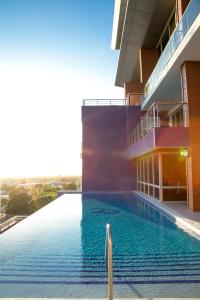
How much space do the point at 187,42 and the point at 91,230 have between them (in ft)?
23.9

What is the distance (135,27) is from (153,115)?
983 cm

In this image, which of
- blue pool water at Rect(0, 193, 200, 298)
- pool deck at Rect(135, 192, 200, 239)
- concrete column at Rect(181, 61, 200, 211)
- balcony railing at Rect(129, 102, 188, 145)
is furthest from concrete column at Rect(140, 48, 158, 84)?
blue pool water at Rect(0, 193, 200, 298)

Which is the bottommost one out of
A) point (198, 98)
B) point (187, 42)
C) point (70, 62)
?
point (198, 98)

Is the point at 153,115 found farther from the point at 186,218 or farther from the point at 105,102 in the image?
the point at 105,102

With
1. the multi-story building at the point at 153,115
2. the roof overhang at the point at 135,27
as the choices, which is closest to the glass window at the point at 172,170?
the multi-story building at the point at 153,115

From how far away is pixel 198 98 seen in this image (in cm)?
1080

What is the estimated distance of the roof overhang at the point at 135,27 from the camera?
1572 centimetres

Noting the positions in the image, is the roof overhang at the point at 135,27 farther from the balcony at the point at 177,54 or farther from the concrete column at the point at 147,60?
the balcony at the point at 177,54

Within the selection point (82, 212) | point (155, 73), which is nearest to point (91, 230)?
point (82, 212)

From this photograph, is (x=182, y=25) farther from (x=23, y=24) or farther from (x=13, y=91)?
(x=13, y=91)

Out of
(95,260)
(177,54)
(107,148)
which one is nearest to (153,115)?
(177,54)

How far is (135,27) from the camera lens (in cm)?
1792

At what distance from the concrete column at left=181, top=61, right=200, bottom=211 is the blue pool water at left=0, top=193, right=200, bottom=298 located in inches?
88.0

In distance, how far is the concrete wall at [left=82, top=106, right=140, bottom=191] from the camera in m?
21.8
